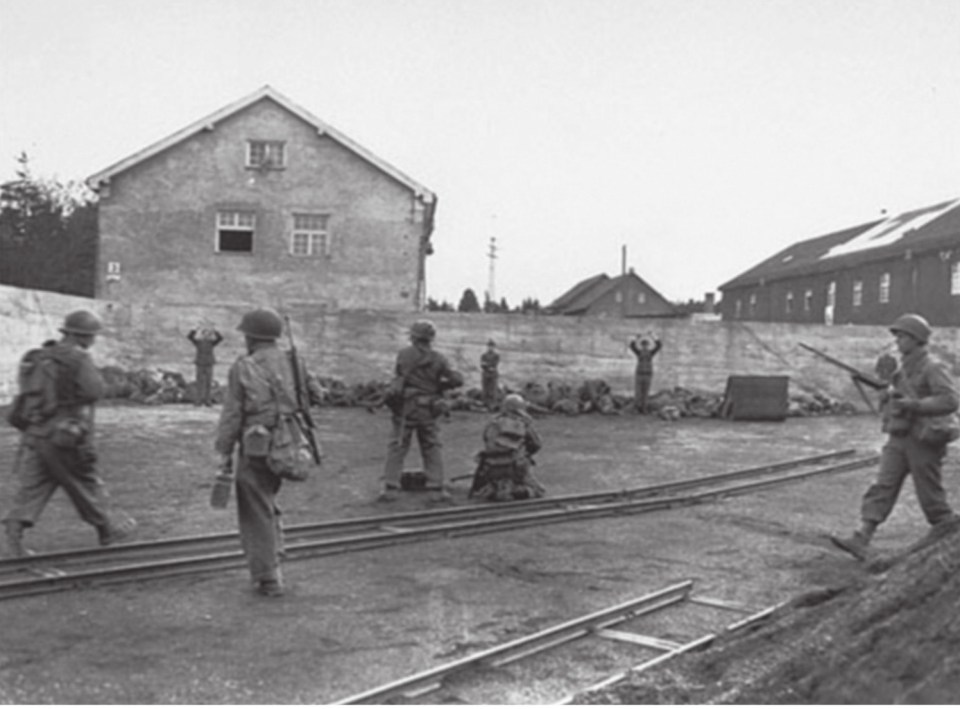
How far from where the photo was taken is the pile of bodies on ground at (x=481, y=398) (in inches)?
887

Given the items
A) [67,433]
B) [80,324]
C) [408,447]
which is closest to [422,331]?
[408,447]

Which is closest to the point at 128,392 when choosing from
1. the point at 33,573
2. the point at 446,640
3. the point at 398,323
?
the point at 398,323

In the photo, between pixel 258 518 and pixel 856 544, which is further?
pixel 856 544

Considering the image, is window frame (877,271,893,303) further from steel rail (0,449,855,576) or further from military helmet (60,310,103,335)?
military helmet (60,310,103,335)

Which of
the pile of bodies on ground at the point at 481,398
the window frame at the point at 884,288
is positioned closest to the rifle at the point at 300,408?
the pile of bodies on ground at the point at 481,398

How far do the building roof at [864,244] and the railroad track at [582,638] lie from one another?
3844 cm

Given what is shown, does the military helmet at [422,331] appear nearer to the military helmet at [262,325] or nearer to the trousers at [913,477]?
the military helmet at [262,325]

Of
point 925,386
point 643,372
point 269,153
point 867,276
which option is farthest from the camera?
point 867,276

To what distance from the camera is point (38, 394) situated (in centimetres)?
822

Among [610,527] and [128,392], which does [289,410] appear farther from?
[128,392]

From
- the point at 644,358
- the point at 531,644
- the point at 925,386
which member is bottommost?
the point at 531,644

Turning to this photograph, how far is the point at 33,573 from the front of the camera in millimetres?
7469

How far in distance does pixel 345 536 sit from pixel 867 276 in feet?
143

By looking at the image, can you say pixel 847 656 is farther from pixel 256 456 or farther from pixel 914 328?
pixel 914 328
